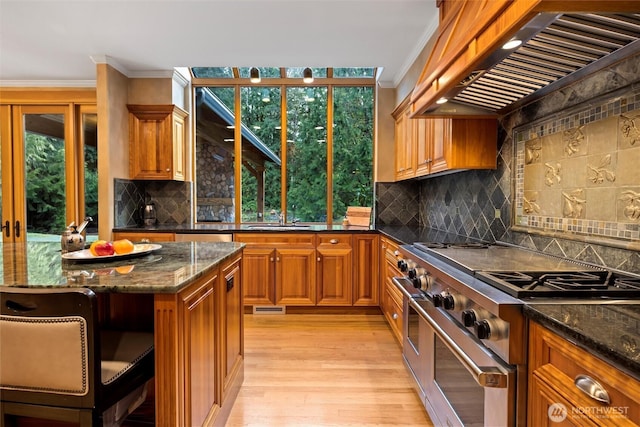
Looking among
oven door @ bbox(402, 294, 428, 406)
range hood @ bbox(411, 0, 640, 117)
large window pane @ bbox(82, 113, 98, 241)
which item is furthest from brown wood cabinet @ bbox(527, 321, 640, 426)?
large window pane @ bbox(82, 113, 98, 241)

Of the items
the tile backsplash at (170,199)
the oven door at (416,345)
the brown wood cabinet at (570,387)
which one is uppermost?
the tile backsplash at (170,199)

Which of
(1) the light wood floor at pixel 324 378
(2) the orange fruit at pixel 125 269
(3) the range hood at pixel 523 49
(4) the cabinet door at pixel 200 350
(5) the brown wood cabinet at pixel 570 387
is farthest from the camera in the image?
(1) the light wood floor at pixel 324 378

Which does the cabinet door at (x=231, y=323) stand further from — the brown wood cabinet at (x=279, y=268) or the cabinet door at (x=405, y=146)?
the cabinet door at (x=405, y=146)

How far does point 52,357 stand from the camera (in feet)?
3.77

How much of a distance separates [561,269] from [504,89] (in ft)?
3.22

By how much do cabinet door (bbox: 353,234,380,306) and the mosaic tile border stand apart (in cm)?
170

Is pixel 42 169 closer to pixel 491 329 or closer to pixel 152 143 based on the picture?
pixel 152 143

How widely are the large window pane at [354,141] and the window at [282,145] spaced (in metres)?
0.01

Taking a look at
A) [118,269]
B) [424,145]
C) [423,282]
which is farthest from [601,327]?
[424,145]

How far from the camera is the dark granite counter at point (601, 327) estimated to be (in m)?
0.75

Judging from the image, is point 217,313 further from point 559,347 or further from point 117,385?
point 559,347

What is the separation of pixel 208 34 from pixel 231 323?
2.50 meters

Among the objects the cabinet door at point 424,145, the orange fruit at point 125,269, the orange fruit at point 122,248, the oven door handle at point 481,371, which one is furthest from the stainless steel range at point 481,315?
the orange fruit at point 122,248

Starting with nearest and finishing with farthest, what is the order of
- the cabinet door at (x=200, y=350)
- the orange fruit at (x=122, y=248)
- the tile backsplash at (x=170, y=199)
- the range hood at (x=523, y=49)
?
the range hood at (x=523, y=49)
the cabinet door at (x=200, y=350)
the orange fruit at (x=122, y=248)
the tile backsplash at (x=170, y=199)
